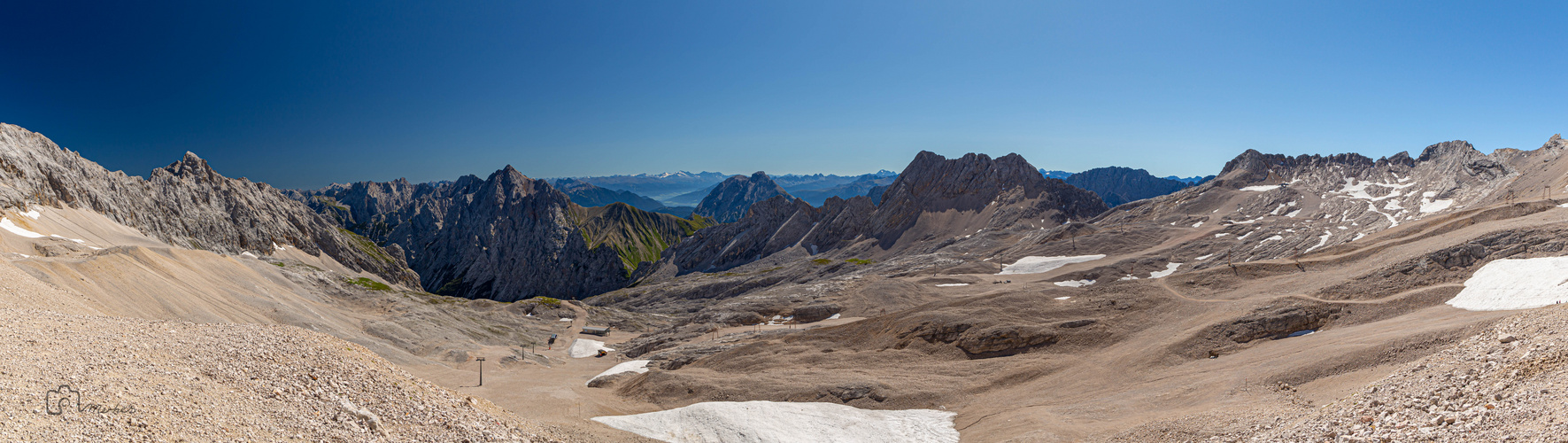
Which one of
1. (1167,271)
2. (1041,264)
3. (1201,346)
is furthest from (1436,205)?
(1201,346)

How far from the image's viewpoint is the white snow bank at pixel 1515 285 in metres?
42.6

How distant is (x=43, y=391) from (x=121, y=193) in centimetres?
20723

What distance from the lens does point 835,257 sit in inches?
7717

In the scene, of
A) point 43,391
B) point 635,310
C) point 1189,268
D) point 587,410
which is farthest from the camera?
point 635,310

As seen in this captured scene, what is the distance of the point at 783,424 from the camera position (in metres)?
43.4

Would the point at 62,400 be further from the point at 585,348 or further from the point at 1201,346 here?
the point at 585,348

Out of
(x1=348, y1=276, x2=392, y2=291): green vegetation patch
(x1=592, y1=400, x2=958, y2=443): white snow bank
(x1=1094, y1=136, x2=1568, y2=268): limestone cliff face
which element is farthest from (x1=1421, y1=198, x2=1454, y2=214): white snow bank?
(x1=348, y1=276, x2=392, y2=291): green vegetation patch

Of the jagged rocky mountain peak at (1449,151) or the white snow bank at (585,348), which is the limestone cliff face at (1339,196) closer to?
the jagged rocky mountain peak at (1449,151)

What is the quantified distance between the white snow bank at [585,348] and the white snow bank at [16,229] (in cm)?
8800

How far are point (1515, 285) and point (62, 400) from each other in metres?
80.0

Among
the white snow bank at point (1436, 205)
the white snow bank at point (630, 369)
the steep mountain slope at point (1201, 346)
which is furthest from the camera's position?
the white snow bank at point (1436, 205)

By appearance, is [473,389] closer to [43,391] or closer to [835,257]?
[43,391]

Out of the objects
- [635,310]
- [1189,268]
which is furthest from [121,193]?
[1189,268]

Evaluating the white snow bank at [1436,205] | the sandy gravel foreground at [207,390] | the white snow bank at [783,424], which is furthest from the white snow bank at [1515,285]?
the white snow bank at [1436,205]
